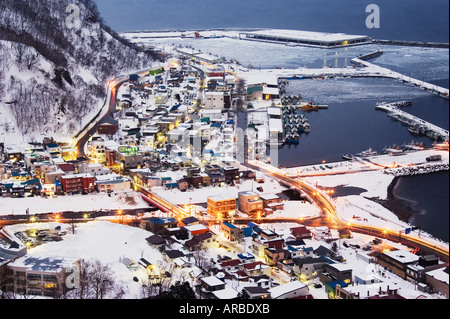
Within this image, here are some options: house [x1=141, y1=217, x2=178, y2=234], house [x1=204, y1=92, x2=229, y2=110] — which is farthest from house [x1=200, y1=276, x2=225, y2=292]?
house [x1=204, y1=92, x2=229, y2=110]

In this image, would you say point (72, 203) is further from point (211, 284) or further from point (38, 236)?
point (211, 284)

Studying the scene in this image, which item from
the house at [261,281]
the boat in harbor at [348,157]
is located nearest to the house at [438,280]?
the house at [261,281]

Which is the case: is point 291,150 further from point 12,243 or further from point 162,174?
point 12,243

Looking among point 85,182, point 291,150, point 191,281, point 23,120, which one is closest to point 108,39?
point 23,120

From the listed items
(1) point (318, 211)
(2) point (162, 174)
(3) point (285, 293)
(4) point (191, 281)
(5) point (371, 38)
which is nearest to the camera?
(3) point (285, 293)

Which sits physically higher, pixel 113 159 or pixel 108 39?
pixel 108 39

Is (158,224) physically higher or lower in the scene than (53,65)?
lower

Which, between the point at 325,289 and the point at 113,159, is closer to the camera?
the point at 325,289

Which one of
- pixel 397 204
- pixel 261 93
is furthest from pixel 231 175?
pixel 261 93
